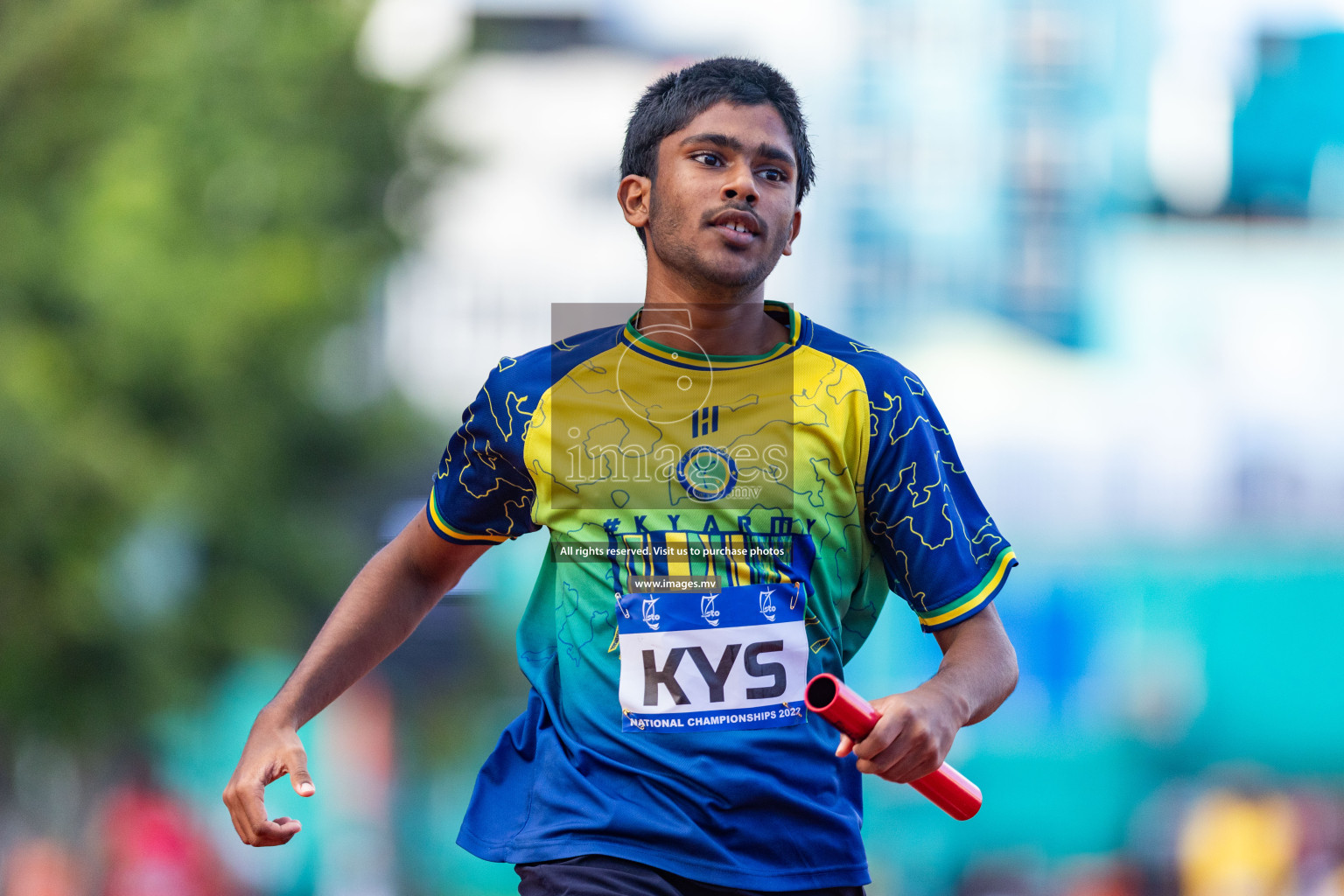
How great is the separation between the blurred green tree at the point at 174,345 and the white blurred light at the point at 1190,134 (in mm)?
9886

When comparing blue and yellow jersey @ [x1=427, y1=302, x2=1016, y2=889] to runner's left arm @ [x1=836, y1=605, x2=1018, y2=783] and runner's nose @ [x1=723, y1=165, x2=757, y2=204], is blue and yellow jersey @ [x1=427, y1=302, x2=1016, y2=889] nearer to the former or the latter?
runner's left arm @ [x1=836, y1=605, x2=1018, y2=783]

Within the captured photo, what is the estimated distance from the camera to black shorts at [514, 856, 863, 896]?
237 centimetres

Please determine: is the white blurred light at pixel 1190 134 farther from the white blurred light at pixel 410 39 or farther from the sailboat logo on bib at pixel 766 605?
the sailboat logo on bib at pixel 766 605

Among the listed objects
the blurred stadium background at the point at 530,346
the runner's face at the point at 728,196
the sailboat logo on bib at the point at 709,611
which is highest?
the runner's face at the point at 728,196

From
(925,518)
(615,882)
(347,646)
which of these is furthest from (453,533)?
(925,518)

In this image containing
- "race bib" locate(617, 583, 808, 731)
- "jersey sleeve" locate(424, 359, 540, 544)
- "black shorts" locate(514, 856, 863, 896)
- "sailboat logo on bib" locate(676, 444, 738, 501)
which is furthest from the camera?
"jersey sleeve" locate(424, 359, 540, 544)

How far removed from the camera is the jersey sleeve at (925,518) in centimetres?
250

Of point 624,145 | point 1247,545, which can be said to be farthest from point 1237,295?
point 624,145

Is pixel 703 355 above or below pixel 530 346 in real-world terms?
above

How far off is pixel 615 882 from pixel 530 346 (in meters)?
12.3

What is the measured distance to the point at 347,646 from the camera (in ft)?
9.18

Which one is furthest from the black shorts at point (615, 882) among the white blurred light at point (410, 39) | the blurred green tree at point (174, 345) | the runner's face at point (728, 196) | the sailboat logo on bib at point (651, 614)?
the white blurred light at point (410, 39)

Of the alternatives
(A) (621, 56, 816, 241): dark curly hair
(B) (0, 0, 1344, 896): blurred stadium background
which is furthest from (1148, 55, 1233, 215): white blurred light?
(A) (621, 56, 816, 241): dark curly hair

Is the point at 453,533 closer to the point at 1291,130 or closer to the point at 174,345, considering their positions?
the point at 174,345
